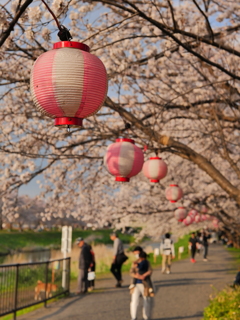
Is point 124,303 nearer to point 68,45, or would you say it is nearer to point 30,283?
point 30,283

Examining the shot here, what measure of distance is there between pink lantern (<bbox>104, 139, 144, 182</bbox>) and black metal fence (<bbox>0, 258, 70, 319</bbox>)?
3.57 m

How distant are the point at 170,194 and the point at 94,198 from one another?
28.1 ft

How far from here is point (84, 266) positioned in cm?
1353

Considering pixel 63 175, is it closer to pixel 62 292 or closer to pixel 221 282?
pixel 62 292

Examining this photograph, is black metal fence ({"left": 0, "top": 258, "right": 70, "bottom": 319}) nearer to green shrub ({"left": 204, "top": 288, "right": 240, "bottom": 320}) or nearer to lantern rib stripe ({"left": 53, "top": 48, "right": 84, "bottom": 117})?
green shrub ({"left": 204, "top": 288, "right": 240, "bottom": 320})

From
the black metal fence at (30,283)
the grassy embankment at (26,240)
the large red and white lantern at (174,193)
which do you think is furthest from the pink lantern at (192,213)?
the grassy embankment at (26,240)

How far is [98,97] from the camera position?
3824 mm

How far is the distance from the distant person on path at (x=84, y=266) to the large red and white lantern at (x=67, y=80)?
33.8 ft

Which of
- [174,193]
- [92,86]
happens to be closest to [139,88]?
[174,193]

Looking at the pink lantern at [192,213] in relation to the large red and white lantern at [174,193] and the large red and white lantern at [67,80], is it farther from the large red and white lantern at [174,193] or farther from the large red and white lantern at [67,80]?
the large red and white lantern at [67,80]

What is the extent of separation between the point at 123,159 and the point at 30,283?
17.3 ft

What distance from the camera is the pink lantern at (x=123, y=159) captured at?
6.67 metres

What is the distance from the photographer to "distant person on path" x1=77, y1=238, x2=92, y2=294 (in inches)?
526

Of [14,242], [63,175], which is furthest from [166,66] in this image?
[14,242]
